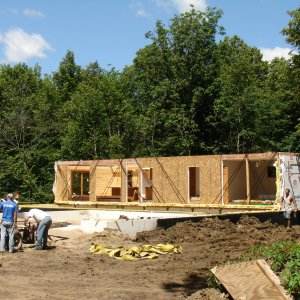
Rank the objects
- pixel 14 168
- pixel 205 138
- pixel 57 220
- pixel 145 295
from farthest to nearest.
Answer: pixel 205 138
pixel 14 168
pixel 57 220
pixel 145 295

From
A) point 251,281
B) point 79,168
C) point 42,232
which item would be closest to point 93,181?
point 79,168

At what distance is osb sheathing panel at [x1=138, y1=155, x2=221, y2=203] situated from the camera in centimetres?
2380

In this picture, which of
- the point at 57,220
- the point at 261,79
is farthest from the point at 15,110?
the point at 261,79

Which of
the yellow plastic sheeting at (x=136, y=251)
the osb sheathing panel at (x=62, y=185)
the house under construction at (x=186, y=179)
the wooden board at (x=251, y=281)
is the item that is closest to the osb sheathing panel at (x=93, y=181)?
the house under construction at (x=186, y=179)

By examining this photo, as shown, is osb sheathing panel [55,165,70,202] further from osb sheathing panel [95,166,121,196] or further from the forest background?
the forest background

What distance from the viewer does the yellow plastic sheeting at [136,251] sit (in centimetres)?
1180

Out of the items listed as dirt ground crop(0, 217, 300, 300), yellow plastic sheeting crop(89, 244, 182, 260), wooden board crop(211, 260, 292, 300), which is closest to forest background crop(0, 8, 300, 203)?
dirt ground crop(0, 217, 300, 300)

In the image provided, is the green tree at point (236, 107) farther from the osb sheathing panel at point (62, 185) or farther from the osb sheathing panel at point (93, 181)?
the osb sheathing panel at point (62, 185)

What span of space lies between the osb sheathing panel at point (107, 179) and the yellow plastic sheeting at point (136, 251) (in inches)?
649

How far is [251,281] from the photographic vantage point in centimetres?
633

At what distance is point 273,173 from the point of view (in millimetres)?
28391

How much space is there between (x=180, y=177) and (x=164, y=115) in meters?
11.4

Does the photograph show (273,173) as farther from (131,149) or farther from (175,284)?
(175,284)

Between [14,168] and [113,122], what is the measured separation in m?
7.78
